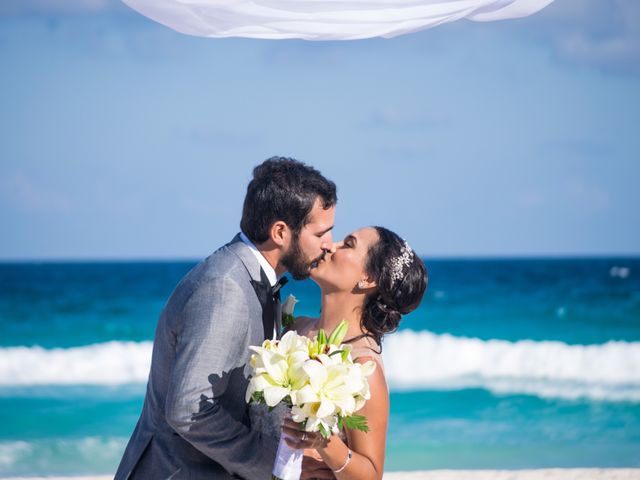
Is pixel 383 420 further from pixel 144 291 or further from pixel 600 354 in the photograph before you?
pixel 144 291

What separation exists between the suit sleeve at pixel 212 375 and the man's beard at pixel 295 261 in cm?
34

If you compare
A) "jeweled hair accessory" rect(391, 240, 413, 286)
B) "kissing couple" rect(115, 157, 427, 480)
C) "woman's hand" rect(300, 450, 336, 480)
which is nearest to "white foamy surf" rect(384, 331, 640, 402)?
"jeweled hair accessory" rect(391, 240, 413, 286)

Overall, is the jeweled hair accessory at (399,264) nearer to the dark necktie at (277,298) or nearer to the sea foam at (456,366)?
the dark necktie at (277,298)

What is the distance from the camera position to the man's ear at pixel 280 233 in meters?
3.24

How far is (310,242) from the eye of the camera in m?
3.32

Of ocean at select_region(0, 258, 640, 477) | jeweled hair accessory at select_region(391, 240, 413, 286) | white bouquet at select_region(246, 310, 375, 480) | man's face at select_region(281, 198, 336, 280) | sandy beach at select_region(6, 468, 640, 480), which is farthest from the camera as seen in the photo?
ocean at select_region(0, 258, 640, 477)

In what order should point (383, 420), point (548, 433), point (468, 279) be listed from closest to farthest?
point (383, 420), point (548, 433), point (468, 279)

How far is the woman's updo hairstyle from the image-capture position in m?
3.97

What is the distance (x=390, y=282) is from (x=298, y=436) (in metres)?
1.19

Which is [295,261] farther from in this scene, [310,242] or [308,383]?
[308,383]

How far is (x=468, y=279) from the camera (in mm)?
38281

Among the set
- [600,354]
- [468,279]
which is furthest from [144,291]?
[600,354]

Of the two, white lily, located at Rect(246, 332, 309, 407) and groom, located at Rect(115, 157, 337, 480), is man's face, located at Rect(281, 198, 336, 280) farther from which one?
white lily, located at Rect(246, 332, 309, 407)

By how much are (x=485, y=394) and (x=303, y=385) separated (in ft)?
36.3
